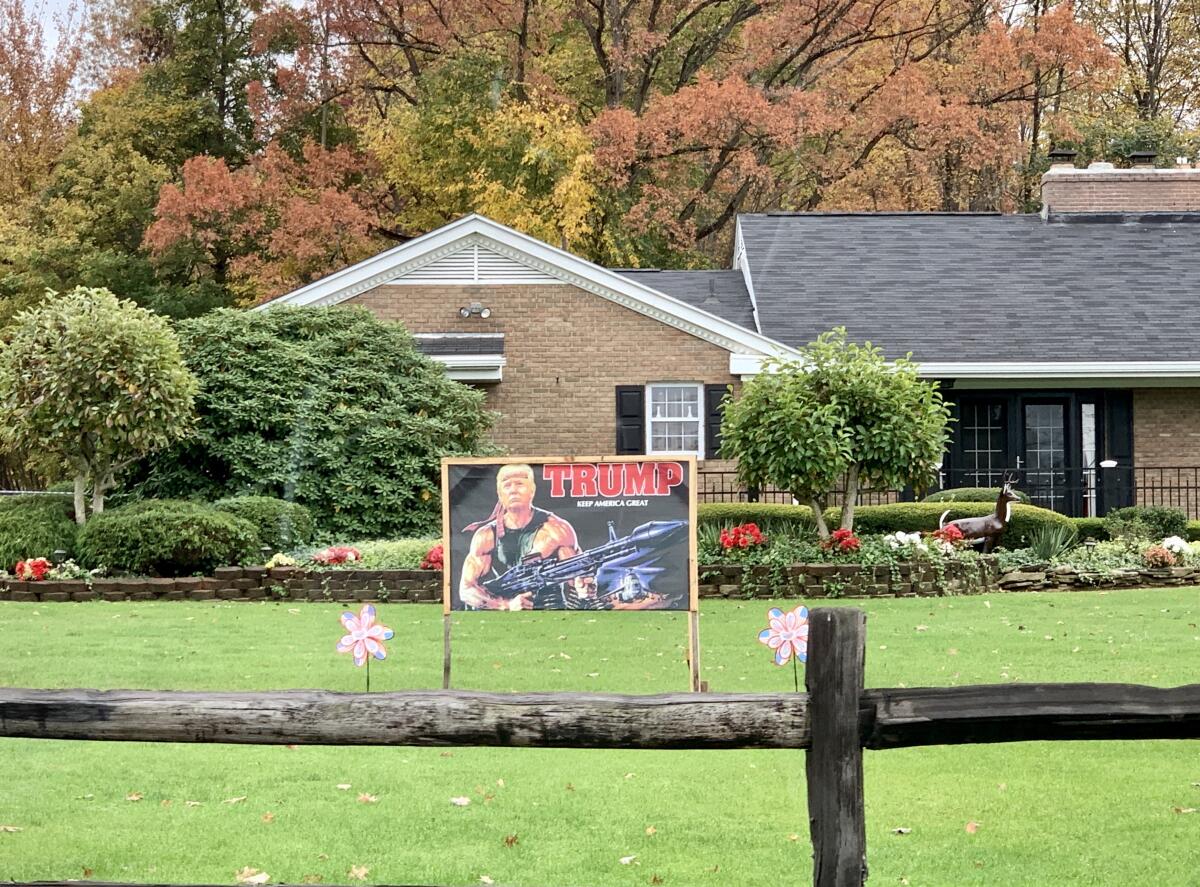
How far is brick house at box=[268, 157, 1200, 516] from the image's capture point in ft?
81.4

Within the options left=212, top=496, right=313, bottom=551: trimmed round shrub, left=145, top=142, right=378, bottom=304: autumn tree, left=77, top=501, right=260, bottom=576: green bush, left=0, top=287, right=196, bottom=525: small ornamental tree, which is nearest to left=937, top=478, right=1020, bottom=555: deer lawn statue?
left=212, top=496, right=313, bottom=551: trimmed round shrub

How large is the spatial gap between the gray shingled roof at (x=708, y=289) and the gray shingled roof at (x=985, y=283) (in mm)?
414

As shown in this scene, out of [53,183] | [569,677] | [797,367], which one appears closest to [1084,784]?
[569,677]

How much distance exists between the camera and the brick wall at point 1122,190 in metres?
30.4

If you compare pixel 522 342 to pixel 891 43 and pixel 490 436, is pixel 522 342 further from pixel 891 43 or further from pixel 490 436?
pixel 891 43

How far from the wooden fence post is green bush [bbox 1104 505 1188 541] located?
1674cm

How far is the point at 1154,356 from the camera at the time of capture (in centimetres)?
2519

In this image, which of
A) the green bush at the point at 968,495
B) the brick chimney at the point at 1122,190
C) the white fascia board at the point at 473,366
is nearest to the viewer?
the green bush at the point at 968,495

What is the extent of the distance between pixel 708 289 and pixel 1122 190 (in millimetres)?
9045

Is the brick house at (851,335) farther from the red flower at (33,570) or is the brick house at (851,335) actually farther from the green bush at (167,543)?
the red flower at (33,570)

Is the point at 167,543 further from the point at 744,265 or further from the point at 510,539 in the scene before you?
the point at 744,265

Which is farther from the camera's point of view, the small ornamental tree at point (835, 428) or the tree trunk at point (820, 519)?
the tree trunk at point (820, 519)

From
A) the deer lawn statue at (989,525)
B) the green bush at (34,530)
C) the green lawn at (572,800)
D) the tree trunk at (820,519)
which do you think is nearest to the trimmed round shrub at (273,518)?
the green bush at (34,530)

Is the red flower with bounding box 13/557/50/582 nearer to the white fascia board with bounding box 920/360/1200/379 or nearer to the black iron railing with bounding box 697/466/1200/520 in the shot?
the black iron railing with bounding box 697/466/1200/520
